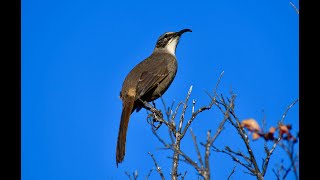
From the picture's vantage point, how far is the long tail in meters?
5.65

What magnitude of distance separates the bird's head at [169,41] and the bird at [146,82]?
0.02 metres

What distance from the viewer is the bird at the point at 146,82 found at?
22.1 ft

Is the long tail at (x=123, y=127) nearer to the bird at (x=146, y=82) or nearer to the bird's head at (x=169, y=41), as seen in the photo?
the bird at (x=146, y=82)

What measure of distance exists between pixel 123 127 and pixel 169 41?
9.05 ft

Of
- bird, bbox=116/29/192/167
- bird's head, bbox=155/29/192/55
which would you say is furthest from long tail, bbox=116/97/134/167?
bird's head, bbox=155/29/192/55

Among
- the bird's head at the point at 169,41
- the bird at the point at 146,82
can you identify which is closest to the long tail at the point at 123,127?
the bird at the point at 146,82

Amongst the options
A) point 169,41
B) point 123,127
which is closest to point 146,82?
point 123,127

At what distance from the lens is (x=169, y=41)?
338 inches
